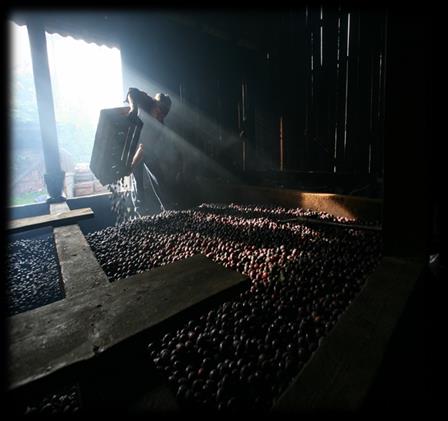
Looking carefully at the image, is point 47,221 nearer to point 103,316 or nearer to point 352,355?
point 103,316

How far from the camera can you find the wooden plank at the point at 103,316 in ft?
2.92

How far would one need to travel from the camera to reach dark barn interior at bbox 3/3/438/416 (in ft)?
3.29

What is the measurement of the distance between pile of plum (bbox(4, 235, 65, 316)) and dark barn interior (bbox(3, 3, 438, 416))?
21 mm

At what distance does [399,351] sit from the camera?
1.29m

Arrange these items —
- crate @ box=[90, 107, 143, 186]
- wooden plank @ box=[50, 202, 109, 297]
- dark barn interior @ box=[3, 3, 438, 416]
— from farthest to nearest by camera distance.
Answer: crate @ box=[90, 107, 143, 186]
wooden plank @ box=[50, 202, 109, 297]
dark barn interior @ box=[3, 3, 438, 416]

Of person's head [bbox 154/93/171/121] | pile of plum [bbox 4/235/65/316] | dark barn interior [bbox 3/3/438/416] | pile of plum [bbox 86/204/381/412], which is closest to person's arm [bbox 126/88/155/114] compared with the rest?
person's head [bbox 154/93/171/121]

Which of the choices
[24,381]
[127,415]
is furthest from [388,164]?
[24,381]

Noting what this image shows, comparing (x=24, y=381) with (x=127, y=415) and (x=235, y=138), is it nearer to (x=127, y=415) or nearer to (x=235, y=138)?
(x=127, y=415)

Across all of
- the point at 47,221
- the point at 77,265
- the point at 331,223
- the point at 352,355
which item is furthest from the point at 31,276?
the point at 331,223

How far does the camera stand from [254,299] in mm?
1941

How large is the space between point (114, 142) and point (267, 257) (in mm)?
2749

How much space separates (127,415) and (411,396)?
130 centimetres

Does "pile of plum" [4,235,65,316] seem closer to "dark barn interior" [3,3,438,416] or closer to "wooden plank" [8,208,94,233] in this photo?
"dark barn interior" [3,3,438,416]

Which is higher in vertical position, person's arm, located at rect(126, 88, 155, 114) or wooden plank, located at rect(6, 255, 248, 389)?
person's arm, located at rect(126, 88, 155, 114)
